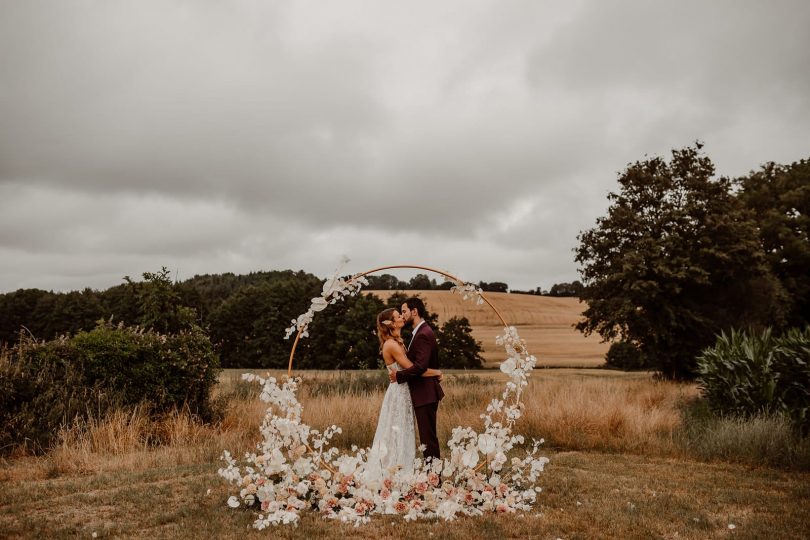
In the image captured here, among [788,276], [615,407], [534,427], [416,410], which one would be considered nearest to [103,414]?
[416,410]

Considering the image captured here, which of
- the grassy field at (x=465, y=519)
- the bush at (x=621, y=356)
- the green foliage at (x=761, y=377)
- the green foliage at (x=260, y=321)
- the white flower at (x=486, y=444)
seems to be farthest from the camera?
the green foliage at (x=260, y=321)

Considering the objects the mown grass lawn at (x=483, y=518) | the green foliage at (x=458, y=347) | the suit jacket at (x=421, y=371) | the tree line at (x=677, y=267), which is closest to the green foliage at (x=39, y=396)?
the mown grass lawn at (x=483, y=518)

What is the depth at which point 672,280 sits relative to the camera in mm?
23172

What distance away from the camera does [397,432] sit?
723 centimetres

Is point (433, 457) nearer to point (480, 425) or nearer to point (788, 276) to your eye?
point (480, 425)

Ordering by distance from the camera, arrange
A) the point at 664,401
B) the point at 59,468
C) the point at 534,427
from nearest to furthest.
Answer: the point at 59,468 → the point at 534,427 → the point at 664,401

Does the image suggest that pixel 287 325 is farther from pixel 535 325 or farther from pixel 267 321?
pixel 535 325

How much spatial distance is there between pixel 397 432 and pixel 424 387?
73 cm

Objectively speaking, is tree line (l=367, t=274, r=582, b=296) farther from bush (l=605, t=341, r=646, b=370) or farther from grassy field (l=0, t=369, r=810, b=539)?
grassy field (l=0, t=369, r=810, b=539)

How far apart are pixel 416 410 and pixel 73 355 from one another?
296 inches

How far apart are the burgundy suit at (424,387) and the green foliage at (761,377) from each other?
25.7 feet

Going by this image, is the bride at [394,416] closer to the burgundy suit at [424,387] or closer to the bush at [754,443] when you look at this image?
the burgundy suit at [424,387]

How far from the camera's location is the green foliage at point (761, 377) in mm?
11258

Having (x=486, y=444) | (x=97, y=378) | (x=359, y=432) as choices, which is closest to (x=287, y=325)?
(x=97, y=378)
